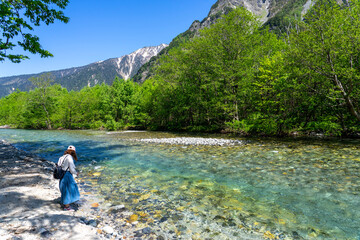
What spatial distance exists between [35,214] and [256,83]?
26.7 metres

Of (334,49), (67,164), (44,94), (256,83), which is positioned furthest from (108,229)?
A: (44,94)

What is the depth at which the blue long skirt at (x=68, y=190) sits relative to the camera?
6.22 meters

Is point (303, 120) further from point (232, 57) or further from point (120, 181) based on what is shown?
point (120, 181)

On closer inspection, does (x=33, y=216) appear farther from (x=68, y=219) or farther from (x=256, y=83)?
(x=256, y=83)

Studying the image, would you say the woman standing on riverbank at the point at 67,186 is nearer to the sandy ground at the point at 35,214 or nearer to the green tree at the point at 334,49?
the sandy ground at the point at 35,214

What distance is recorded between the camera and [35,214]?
5.34 meters

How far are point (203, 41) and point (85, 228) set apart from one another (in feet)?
108

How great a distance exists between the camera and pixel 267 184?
27.9ft

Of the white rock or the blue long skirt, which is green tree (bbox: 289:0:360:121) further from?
the blue long skirt

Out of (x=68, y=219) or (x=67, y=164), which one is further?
(x=67, y=164)

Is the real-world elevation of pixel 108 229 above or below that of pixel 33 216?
below

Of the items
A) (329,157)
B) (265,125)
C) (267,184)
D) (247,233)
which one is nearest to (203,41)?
(265,125)

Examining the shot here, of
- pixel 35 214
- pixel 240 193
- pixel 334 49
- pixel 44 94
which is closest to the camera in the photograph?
pixel 35 214

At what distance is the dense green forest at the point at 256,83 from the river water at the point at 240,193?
10076 mm
